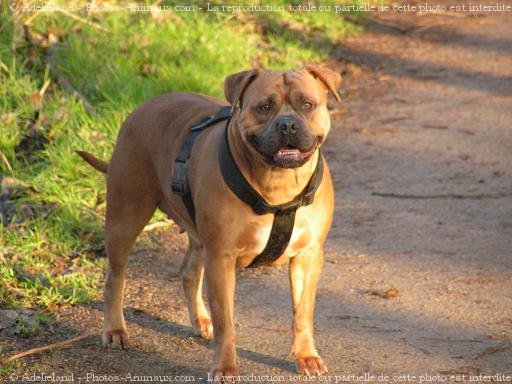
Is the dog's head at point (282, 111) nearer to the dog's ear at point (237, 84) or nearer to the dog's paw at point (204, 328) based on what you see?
the dog's ear at point (237, 84)

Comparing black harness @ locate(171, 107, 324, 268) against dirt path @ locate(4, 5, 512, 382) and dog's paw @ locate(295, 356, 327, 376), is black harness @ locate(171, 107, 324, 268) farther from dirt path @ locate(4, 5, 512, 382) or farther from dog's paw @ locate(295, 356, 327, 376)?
dirt path @ locate(4, 5, 512, 382)

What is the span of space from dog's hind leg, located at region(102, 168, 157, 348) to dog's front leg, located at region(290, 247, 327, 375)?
3.17 feet

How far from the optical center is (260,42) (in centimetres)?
1086

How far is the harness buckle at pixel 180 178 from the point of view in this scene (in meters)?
5.08

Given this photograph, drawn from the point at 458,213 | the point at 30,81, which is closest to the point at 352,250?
the point at 458,213

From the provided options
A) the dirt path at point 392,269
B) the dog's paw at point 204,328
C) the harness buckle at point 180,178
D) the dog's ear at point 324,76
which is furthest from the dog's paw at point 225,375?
the dog's ear at point 324,76

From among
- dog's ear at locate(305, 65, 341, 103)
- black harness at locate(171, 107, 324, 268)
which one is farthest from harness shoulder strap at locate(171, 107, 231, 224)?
dog's ear at locate(305, 65, 341, 103)

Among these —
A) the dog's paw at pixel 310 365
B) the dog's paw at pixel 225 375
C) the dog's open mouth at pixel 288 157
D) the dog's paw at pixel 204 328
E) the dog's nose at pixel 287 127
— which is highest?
the dog's nose at pixel 287 127

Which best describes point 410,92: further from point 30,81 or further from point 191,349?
point 191,349

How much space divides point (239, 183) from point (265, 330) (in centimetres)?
109

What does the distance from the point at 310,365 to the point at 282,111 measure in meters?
1.20

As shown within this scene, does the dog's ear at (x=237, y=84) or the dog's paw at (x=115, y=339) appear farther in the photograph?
the dog's paw at (x=115, y=339)

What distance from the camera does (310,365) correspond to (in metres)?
4.89

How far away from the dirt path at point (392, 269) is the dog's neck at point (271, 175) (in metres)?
0.86
